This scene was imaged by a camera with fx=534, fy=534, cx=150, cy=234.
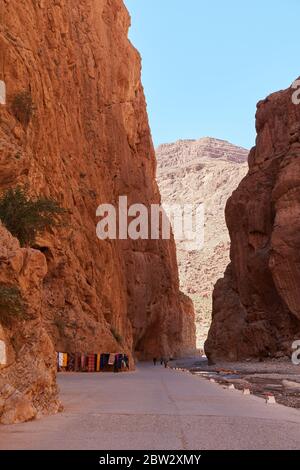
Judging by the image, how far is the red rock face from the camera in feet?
144

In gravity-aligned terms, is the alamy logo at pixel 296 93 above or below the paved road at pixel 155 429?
above

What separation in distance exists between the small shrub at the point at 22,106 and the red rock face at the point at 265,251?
26959 mm

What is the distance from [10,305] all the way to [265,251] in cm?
4171

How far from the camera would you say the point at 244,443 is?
6121 mm

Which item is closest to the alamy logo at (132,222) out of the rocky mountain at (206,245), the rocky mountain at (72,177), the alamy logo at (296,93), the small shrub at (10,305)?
the rocky mountain at (72,177)

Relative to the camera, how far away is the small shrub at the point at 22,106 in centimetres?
2264

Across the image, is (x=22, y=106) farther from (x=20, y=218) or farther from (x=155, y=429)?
(x=155, y=429)

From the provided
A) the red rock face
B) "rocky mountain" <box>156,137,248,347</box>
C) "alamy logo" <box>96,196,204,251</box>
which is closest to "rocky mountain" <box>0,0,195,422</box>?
"alamy logo" <box>96,196,204,251</box>

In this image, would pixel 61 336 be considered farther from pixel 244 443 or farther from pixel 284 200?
pixel 284 200

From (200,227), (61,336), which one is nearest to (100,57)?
(61,336)

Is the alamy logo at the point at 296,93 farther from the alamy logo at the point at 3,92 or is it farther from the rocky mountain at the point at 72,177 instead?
the alamy logo at the point at 3,92

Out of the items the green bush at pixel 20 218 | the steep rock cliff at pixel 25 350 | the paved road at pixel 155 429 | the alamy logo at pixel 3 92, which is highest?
the alamy logo at pixel 3 92

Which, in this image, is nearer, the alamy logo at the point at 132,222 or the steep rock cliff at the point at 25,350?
the steep rock cliff at the point at 25,350

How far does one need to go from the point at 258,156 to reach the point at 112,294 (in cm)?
2479
